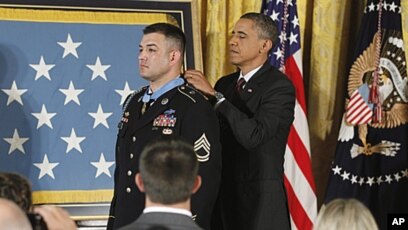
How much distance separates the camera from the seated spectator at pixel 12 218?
3.07 metres

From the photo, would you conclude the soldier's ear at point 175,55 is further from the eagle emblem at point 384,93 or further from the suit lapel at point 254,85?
the eagle emblem at point 384,93

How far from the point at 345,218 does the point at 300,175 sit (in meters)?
3.36

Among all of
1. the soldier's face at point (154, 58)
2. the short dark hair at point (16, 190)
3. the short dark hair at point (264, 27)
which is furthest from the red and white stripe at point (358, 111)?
the short dark hair at point (16, 190)

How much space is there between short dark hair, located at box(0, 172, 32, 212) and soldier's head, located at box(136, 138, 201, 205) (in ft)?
1.30

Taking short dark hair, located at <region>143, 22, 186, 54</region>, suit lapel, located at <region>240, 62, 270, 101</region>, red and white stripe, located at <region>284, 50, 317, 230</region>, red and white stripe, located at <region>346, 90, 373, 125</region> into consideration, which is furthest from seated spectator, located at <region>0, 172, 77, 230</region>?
red and white stripe, located at <region>346, 90, 373, 125</region>

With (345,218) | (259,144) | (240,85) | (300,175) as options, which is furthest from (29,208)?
(300,175)

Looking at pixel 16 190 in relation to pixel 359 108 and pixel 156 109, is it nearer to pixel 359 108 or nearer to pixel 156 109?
pixel 156 109

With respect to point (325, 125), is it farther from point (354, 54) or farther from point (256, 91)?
point (256, 91)

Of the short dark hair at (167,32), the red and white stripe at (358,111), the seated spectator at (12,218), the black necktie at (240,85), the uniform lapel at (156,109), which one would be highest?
the short dark hair at (167,32)

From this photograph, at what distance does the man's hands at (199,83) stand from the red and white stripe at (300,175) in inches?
65.7

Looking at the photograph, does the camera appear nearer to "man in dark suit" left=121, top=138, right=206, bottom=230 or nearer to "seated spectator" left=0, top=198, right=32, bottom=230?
"seated spectator" left=0, top=198, right=32, bottom=230

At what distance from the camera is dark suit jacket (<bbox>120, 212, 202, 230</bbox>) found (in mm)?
3307

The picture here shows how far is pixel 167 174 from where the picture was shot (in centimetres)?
342

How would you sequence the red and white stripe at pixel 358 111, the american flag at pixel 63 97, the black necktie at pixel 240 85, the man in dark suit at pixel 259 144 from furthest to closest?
the red and white stripe at pixel 358 111
the american flag at pixel 63 97
the black necktie at pixel 240 85
the man in dark suit at pixel 259 144
